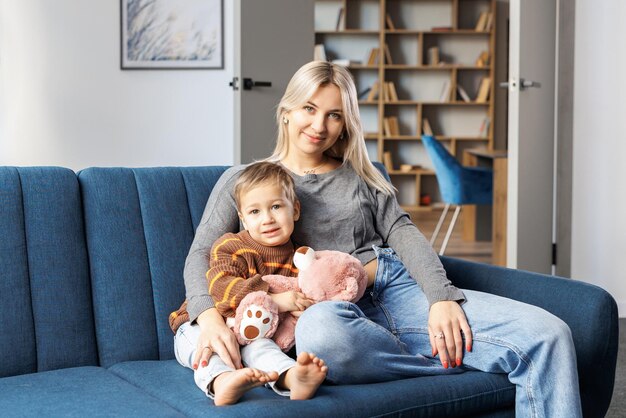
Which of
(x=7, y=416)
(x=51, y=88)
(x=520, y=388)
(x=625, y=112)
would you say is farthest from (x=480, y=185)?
(x=7, y=416)

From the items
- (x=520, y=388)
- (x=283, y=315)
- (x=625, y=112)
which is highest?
(x=625, y=112)

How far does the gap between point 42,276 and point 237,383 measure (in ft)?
2.04

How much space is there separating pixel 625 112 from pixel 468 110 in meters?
4.78

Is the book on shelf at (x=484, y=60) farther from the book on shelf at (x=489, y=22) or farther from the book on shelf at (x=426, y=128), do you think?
the book on shelf at (x=426, y=128)

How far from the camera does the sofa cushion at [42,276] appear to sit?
6.38 ft

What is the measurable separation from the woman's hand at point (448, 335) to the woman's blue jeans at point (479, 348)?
21 millimetres

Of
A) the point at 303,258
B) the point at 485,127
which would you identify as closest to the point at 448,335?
the point at 303,258

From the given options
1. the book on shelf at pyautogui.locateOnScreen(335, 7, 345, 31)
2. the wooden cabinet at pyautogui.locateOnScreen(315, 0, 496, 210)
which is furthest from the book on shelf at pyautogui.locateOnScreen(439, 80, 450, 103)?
the book on shelf at pyautogui.locateOnScreen(335, 7, 345, 31)

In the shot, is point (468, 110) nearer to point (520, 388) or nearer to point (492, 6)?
point (492, 6)

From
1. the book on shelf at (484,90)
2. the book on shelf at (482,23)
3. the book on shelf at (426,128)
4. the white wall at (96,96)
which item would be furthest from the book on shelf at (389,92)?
the white wall at (96,96)

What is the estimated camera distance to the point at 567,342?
1.82 metres

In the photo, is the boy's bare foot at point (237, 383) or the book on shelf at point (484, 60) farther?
the book on shelf at point (484, 60)

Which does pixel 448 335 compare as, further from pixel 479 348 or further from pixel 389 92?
pixel 389 92

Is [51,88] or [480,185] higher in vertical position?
[51,88]
